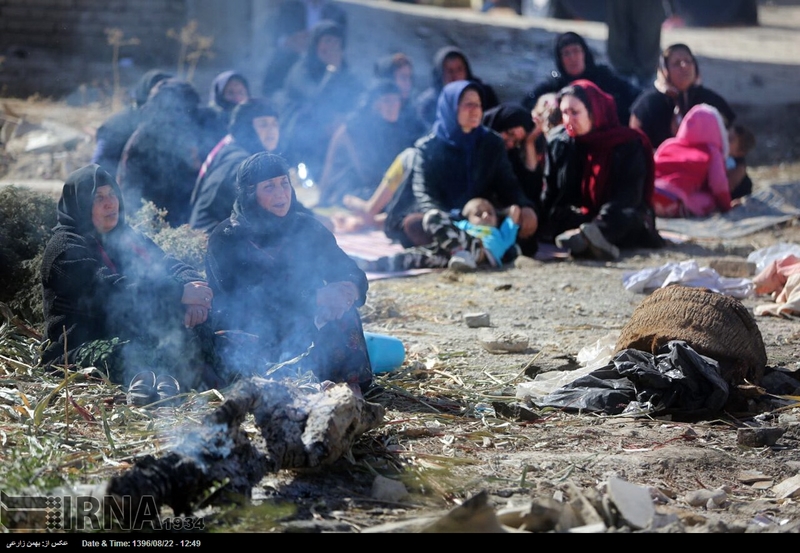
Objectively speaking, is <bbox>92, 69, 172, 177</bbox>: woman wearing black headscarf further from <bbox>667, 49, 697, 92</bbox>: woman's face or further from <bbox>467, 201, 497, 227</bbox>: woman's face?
<bbox>667, 49, 697, 92</bbox>: woman's face

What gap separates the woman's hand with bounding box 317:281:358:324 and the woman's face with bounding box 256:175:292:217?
0.43 m

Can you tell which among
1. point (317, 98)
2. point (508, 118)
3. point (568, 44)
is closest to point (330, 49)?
point (317, 98)

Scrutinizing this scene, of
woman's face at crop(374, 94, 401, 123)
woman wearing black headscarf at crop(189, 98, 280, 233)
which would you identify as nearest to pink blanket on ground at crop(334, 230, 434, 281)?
woman wearing black headscarf at crop(189, 98, 280, 233)

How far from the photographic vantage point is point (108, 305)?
438 centimetres

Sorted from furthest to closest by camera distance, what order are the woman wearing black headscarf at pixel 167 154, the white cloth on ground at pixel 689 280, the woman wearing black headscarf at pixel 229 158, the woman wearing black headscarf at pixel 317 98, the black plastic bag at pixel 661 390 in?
the woman wearing black headscarf at pixel 317 98
the woman wearing black headscarf at pixel 167 154
the woman wearing black headscarf at pixel 229 158
the white cloth on ground at pixel 689 280
the black plastic bag at pixel 661 390

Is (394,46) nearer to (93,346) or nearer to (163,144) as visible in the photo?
(163,144)

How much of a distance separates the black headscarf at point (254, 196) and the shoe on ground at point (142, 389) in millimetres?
762

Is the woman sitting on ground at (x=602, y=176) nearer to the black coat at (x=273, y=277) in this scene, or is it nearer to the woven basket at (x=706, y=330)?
the woven basket at (x=706, y=330)

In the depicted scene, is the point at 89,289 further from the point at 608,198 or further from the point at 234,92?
the point at 608,198

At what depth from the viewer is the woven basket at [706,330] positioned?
14.6ft

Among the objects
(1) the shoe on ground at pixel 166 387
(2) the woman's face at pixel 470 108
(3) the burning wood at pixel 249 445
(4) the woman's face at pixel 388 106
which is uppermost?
(2) the woman's face at pixel 470 108

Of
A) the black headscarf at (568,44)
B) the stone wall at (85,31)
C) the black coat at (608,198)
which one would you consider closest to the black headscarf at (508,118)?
the black coat at (608,198)

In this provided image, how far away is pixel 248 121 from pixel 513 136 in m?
2.55
